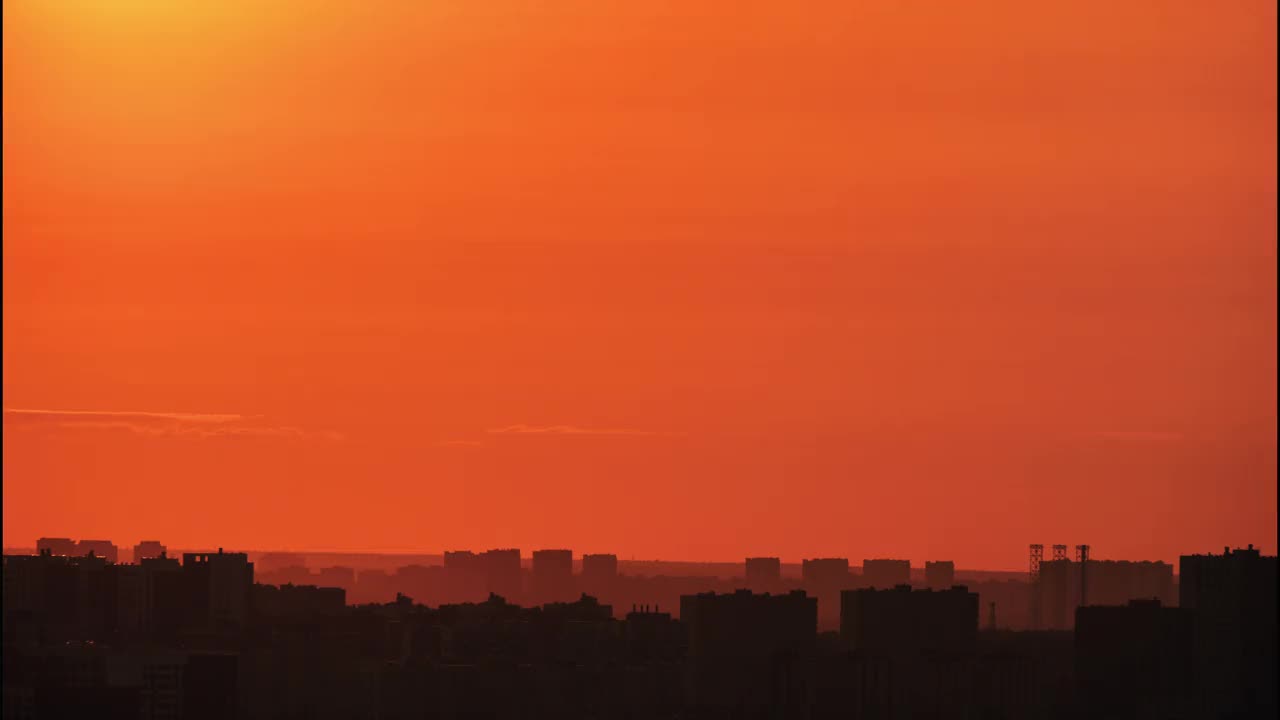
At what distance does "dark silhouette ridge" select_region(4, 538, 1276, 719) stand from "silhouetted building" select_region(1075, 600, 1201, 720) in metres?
0.14

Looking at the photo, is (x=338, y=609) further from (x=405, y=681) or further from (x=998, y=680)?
(x=998, y=680)

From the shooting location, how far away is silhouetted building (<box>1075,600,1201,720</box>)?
123m

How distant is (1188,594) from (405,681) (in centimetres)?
3713

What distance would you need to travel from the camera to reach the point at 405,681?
130 meters

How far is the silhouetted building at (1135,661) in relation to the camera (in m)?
123

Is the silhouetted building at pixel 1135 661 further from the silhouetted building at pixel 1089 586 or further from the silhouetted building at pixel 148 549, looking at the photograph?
the silhouetted building at pixel 148 549

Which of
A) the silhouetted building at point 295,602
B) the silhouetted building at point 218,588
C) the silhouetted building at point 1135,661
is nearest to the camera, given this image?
the silhouetted building at point 1135,661

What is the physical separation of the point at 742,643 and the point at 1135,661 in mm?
19655

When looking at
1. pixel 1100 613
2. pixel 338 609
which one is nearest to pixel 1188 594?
pixel 1100 613

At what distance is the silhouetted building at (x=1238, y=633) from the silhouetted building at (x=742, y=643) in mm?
20768

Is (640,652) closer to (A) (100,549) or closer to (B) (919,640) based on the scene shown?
(B) (919,640)

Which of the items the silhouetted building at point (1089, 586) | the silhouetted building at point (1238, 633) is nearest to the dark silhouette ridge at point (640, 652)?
the silhouetted building at point (1238, 633)

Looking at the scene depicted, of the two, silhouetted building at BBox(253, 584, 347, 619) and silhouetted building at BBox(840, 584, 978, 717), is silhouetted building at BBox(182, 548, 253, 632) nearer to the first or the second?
silhouetted building at BBox(253, 584, 347, 619)

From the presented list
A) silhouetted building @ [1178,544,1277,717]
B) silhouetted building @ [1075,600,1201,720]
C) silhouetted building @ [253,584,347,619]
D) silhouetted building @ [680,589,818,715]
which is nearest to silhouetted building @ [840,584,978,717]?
silhouetted building @ [680,589,818,715]
